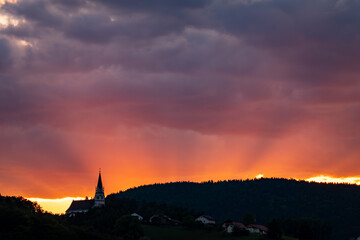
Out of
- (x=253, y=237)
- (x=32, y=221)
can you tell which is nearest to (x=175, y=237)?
(x=253, y=237)

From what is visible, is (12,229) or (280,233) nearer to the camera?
(12,229)

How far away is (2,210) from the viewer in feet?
537

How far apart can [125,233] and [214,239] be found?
2838 centimetres

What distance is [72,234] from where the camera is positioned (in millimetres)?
163000

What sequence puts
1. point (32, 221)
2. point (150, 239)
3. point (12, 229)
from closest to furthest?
point (12, 229) < point (32, 221) < point (150, 239)

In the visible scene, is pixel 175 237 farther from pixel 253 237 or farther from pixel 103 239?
pixel 103 239

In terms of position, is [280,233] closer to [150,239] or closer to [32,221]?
[150,239]

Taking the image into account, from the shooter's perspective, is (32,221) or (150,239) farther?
(150,239)

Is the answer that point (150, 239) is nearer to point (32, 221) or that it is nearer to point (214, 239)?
point (214, 239)

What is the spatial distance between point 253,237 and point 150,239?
3298 centimetres

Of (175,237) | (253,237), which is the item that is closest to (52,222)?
(175,237)

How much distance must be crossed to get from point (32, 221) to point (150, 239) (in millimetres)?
43937

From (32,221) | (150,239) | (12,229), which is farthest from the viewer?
(150,239)

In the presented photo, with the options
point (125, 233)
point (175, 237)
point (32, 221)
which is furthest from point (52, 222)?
point (175, 237)
